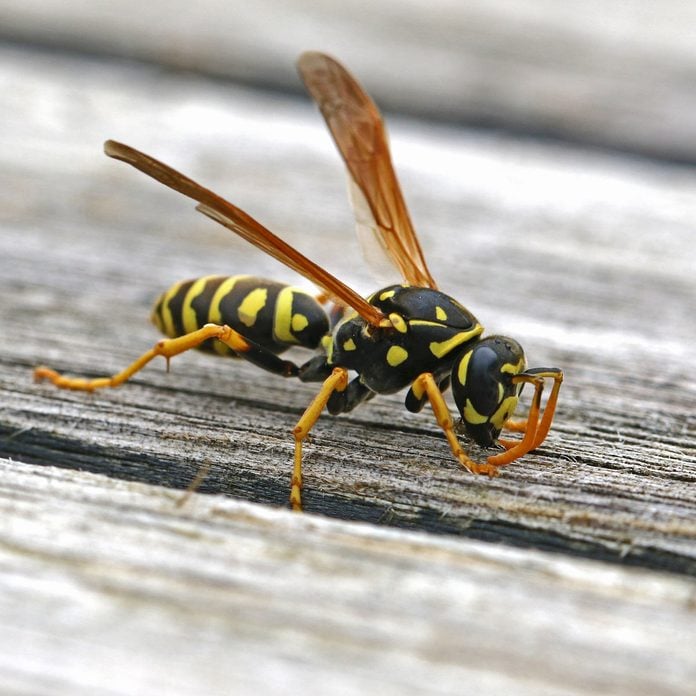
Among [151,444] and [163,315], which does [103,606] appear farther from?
[163,315]

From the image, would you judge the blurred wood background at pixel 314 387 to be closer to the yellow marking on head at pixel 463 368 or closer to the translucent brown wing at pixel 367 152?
the yellow marking on head at pixel 463 368

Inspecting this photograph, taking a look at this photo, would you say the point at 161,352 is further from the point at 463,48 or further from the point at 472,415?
the point at 463,48

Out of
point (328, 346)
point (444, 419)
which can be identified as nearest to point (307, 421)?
point (444, 419)

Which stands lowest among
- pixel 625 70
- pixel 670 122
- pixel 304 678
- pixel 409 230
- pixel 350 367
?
pixel 304 678

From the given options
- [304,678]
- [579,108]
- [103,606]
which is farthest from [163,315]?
[579,108]

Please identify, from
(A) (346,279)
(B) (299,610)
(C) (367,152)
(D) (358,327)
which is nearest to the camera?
(B) (299,610)

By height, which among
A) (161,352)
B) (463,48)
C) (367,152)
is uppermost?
(463,48)
